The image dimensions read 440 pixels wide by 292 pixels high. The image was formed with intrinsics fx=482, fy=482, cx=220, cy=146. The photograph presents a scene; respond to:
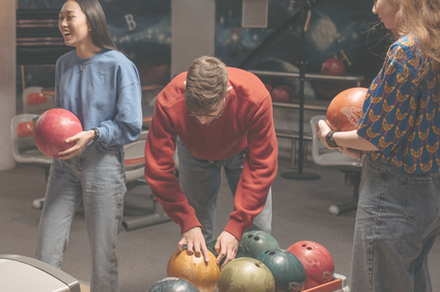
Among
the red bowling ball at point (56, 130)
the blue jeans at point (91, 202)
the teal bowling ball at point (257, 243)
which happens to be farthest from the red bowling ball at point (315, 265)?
the red bowling ball at point (56, 130)

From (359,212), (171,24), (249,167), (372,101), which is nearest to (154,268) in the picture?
(249,167)

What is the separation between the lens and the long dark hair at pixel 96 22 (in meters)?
2.33

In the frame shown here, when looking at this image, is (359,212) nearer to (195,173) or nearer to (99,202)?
(195,173)

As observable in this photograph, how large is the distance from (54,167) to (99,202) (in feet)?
0.96

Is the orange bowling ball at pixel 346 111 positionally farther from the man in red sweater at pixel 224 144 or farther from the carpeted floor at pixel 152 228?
the carpeted floor at pixel 152 228

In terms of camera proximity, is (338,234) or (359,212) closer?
(359,212)

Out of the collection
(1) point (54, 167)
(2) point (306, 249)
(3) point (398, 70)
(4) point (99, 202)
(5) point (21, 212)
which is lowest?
(5) point (21, 212)

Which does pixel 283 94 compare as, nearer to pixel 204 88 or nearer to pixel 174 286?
pixel 204 88

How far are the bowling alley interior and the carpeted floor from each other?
0.04ft

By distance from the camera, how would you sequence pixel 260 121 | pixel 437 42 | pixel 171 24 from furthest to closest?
pixel 171 24 → pixel 260 121 → pixel 437 42

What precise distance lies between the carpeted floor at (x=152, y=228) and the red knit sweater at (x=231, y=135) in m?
1.27

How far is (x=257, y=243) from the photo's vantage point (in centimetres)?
232

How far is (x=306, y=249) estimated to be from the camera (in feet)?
7.60

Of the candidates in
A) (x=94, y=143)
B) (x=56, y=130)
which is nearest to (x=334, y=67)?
(x=94, y=143)
